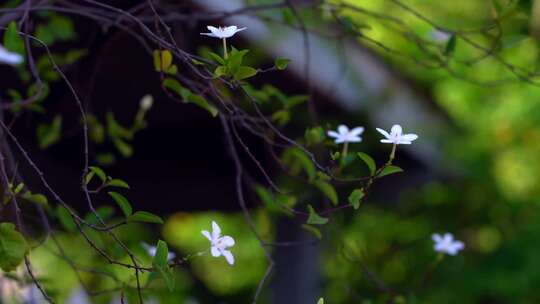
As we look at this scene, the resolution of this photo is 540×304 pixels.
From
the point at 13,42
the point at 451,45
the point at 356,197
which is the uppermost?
the point at 451,45

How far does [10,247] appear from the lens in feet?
3.22

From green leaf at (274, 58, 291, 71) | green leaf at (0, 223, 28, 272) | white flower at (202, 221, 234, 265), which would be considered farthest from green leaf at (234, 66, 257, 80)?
green leaf at (0, 223, 28, 272)

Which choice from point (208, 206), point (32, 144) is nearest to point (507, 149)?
point (208, 206)

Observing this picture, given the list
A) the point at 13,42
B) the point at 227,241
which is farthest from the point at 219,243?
the point at 13,42

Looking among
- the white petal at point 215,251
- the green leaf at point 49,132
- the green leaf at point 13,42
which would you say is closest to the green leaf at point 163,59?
the green leaf at point 13,42

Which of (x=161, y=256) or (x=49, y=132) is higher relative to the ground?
(x=49, y=132)

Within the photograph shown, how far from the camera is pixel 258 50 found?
7.52ft

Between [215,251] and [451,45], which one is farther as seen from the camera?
[451,45]

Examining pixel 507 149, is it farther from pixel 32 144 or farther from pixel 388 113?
pixel 32 144

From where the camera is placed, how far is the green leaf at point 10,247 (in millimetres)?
980

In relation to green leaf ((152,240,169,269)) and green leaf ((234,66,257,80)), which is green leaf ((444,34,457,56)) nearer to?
green leaf ((234,66,257,80))

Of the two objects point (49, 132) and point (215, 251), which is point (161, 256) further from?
point (49, 132)

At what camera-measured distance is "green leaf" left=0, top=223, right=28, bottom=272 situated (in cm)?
98

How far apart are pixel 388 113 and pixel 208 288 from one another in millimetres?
1891
